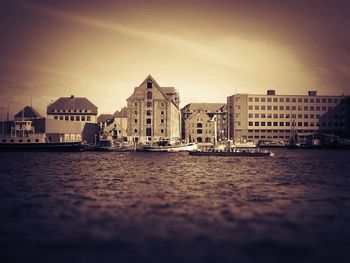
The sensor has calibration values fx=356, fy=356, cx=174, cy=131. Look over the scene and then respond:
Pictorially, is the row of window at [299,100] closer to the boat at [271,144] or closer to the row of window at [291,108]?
the row of window at [291,108]

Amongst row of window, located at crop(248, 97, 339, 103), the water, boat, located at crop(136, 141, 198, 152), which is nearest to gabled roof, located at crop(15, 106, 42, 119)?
boat, located at crop(136, 141, 198, 152)

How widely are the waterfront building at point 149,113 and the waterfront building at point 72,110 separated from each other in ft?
168

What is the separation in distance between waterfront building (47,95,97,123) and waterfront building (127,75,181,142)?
51.2 meters

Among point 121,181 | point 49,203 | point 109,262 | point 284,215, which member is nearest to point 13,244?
point 109,262

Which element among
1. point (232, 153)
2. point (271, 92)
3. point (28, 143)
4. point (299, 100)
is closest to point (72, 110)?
point (28, 143)

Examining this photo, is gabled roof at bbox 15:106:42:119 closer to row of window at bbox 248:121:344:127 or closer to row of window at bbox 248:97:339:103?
row of window at bbox 248:121:344:127

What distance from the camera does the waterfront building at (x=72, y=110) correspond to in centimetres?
17188

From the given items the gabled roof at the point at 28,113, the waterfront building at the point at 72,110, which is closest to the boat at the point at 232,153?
the waterfront building at the point at 72,110

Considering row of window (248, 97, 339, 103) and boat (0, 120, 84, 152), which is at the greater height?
row of window (248, 97, 339, 103)

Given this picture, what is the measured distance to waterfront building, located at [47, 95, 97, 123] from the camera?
17188 cm

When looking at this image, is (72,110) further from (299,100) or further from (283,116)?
(299,100)

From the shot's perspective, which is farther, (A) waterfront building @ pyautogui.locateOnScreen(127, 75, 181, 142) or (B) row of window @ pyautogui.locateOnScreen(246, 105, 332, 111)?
(B) row of window @ pyautogui.locateOnScreen(246, 105, 332, 111)

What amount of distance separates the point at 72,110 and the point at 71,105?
279cm

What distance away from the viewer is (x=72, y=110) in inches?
6777
